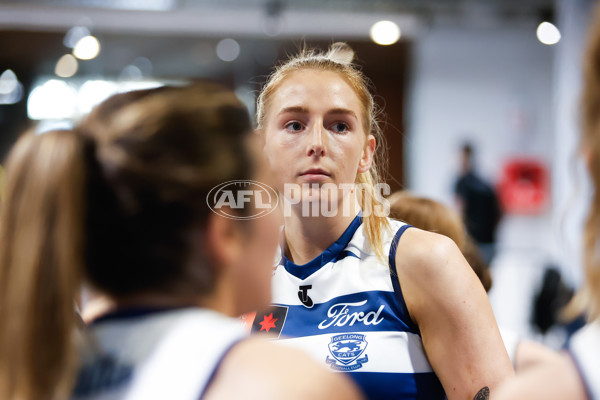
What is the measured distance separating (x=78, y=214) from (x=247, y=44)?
289 inches

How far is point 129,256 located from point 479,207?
19.5ft

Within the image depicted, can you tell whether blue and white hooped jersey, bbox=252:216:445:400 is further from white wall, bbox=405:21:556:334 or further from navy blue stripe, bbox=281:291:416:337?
white wall, bbox=405:21:556:334

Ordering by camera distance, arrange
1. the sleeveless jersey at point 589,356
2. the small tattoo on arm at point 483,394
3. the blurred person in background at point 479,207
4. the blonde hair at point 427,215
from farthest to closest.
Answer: the blurred person in background at point 479,207
the blonde hair at point 427,215
the small tattoo on arm at point 483,394
the sleeveless jersey at point 589,356

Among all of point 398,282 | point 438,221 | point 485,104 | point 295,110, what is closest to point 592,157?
point 398,282

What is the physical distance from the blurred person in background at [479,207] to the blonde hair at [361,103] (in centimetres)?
500

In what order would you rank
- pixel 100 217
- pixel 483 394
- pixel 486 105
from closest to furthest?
pixel 100 217 → pixel 483 394 → pixel 486 105

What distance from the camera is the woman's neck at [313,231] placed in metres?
1.43

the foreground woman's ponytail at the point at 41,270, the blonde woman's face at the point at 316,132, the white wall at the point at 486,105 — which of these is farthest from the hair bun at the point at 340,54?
the white wall at the point at 486,105

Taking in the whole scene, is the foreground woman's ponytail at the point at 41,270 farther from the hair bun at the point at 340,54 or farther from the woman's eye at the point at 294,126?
the hair bun at the point at 340,54

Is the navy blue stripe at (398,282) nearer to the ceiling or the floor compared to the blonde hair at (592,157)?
nearer to the floor

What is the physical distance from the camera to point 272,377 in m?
0.66

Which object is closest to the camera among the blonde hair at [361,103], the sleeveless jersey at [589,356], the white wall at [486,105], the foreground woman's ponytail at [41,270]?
the sleeveless jersey at [589,356]

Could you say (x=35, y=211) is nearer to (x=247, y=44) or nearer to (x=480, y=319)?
(x=480, y=319)

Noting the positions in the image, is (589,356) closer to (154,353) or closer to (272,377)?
(272,377)
